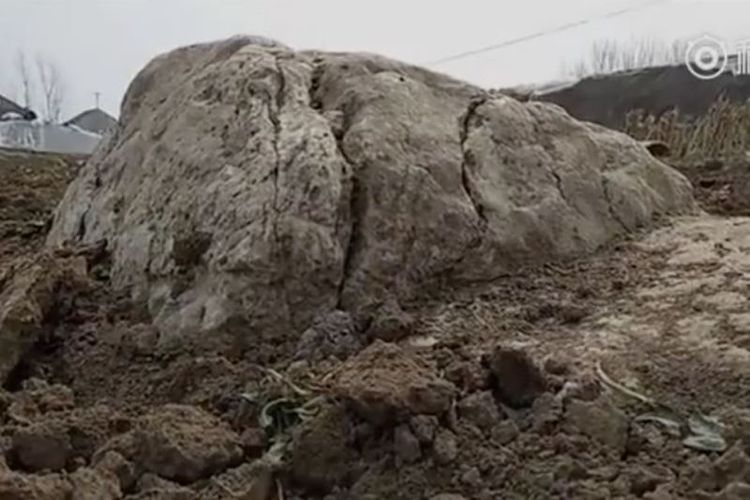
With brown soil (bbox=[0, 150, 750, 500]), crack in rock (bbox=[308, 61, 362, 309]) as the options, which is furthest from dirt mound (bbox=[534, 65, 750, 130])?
brown soil (bbox=[0, 150, 750, 500])

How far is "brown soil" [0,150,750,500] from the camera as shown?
1.64 meters

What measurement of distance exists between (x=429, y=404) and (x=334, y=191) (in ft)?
2.74

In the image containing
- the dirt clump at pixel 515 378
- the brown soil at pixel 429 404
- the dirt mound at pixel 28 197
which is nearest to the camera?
the brown soil at pixel 429 404

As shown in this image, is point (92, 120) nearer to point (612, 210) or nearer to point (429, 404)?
point (612, 210)

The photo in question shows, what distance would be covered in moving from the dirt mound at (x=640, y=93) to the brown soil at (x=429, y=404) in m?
7.70

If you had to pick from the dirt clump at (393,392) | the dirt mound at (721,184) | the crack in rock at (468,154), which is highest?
the crack in rock at (468,154)

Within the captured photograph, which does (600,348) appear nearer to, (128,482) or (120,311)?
(128,482)

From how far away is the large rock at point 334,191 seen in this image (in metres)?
2.35

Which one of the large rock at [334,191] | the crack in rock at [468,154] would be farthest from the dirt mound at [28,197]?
the crack in rock at [468,154]

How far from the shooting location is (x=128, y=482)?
172 cm

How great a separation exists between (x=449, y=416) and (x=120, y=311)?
3.37 ft

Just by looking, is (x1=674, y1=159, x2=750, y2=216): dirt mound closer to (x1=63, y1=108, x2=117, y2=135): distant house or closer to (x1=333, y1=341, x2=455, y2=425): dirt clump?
(x1=333, y1=341, x2=455, y2=425): dirt clump

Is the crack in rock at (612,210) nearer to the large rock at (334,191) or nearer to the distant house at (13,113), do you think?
the large rock at (334,191)

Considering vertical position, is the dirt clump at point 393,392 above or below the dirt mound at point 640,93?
above
